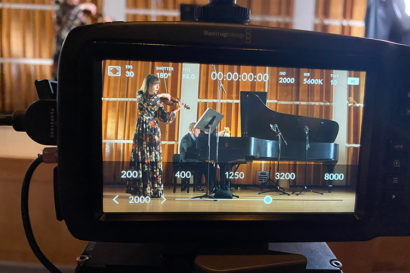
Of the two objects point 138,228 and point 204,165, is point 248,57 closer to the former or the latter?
point 204,165

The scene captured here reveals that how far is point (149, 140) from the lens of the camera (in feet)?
1.42

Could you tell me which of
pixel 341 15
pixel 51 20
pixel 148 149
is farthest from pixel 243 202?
pixel 51 20

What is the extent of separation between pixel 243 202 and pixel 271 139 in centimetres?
9

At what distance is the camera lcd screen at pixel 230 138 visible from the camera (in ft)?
1.40

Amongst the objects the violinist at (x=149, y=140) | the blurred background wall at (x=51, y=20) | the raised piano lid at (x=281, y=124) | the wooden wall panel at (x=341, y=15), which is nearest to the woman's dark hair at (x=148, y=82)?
the violinist at (x=149, y=140)

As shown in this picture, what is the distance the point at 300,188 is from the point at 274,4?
288cm

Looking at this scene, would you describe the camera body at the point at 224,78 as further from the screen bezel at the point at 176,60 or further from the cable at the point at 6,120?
the cable at the point at 6,120

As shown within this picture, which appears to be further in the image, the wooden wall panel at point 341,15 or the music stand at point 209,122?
the wooden wall panel at point 341,15

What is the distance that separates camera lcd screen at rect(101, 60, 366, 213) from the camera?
426mm

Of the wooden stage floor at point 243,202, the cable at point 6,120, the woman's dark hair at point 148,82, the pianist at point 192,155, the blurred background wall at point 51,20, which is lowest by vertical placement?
the wooden stage floor at point 243,202

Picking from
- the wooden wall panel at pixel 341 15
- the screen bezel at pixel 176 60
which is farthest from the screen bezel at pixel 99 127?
the wooden wall panel at pixel 341 15

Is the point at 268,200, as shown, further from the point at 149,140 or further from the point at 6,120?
the point at 6,120

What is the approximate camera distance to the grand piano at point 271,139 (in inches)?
17.2

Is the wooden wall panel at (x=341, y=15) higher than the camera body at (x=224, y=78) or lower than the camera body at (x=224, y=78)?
higher
